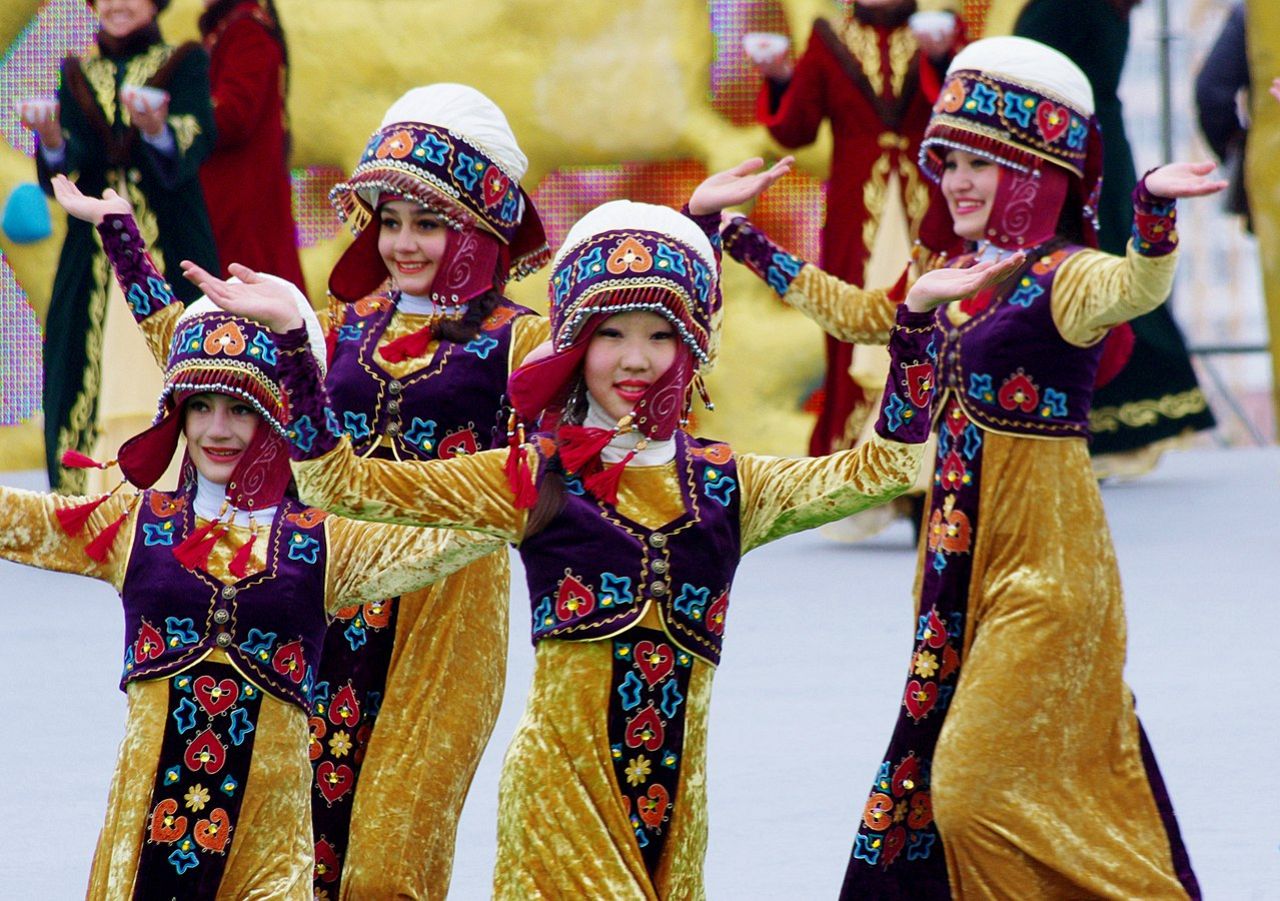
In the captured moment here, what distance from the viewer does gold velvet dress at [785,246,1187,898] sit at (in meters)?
4.23

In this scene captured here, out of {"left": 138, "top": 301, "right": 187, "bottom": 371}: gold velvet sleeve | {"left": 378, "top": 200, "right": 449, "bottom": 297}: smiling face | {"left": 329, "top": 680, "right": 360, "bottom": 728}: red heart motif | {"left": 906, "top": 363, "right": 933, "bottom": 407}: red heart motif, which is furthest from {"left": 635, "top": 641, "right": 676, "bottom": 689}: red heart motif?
{"left": 138, "top": 301, "right": 187, "bottom": 371}: gold velvet sleeve

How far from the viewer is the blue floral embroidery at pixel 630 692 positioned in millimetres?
3531

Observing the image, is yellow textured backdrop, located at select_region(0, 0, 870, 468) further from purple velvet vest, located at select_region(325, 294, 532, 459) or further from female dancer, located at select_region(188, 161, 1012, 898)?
female dancer, located at select_region(188, 161, 1012, 898)

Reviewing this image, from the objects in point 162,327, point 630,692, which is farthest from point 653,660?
point 162,327

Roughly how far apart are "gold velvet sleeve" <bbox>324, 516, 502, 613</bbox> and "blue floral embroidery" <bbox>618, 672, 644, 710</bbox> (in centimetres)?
32

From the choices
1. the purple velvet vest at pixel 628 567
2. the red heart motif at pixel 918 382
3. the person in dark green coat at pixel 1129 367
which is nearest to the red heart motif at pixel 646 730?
the purple velvet vest at pixel 628 567

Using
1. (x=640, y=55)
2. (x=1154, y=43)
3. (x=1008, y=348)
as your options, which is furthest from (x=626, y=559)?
(x=1154, y=43)

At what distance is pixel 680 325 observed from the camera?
359cm

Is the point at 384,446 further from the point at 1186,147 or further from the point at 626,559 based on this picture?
the point at 1186,147

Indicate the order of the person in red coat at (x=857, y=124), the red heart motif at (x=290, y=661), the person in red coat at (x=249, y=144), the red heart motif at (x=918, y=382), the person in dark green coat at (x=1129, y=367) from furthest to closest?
the person in dark green coat at (x=1129, y=367), the person in red coat at (x=249, y=144), the person in red coat at (x=857, y=124), the red heart motif at (x=290, y=661), the red heart motif at (x=918, y=382)

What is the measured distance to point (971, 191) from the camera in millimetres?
4605

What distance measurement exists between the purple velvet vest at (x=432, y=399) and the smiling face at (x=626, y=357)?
0.65m

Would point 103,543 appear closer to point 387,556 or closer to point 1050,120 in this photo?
point 387,556

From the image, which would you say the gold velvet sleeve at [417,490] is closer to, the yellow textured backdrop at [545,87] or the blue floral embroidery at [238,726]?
the blue floral embroidery at [238,726]
